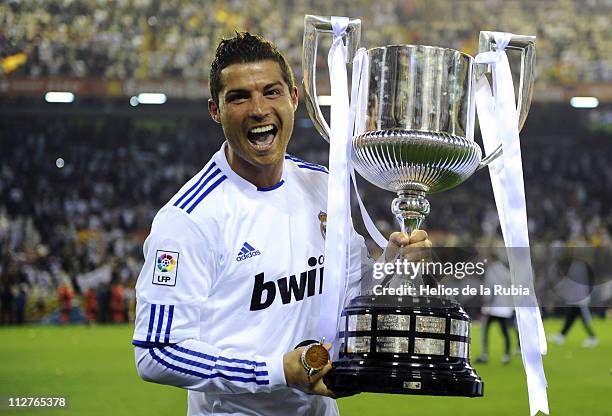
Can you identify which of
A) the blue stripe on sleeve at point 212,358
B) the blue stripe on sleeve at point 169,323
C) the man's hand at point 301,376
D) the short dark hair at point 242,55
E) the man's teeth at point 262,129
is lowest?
the man's hand at point 301,376

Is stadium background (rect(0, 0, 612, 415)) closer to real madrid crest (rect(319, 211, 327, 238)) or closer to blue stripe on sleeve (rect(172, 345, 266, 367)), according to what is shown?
real madrid crest (rect(319, 211, 327, 238))

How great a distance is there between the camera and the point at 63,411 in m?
6.52

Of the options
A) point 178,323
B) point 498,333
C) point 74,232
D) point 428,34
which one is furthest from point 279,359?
point 428,34

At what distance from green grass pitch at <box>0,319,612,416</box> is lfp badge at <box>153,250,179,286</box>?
4982 mm

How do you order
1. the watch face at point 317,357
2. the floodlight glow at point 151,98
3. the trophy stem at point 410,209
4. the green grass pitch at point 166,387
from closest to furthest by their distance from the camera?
1. the watch face at point 317,357
2. the trophy stem at point 410,209
3. the green grass pitch at point 166,387
4. the floodlight glow at point 151,98

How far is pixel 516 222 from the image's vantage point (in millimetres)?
1761

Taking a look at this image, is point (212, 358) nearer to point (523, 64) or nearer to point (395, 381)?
point (395, 381)

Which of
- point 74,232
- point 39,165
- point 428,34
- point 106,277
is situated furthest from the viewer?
point 428,34

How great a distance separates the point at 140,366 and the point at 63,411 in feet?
17.0

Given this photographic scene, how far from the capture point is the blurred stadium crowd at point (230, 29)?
600 inches

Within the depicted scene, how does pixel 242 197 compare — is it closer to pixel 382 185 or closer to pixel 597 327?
pixel 382 185

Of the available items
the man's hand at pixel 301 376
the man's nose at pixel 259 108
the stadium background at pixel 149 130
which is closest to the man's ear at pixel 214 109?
the man's nose at pixel 259 108

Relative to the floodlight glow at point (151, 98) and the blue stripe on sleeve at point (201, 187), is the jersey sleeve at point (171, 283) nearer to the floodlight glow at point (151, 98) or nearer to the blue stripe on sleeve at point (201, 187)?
the blue stripe on sleeve at point (201, 187)

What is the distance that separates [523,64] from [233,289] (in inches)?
31.0
